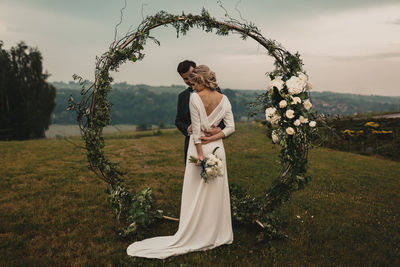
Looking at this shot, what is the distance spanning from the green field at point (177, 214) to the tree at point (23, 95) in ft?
91.0

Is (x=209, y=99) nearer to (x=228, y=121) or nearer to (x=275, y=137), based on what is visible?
(x=228, y=121)

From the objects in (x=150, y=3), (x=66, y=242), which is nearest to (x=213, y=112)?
(x=150, y=3)

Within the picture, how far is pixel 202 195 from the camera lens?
179 inches

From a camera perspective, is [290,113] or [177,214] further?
[177,214]

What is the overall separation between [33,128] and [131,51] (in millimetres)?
38317

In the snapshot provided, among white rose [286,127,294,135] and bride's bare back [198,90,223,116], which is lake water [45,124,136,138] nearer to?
bride's bare back [198,90,223,116]

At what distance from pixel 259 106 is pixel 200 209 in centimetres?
218

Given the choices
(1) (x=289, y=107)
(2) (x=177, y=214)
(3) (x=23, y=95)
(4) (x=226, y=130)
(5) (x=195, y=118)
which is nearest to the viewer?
(5) (x=195, y=118)

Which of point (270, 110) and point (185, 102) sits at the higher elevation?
point (185, 102)

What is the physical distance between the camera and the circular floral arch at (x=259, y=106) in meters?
4.59

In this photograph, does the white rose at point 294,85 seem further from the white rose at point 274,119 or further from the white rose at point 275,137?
the white rose at point 275,137

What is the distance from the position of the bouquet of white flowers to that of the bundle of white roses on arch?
1174mm

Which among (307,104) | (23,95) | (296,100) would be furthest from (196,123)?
(23,95)

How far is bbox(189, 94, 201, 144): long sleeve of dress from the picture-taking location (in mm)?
4298
